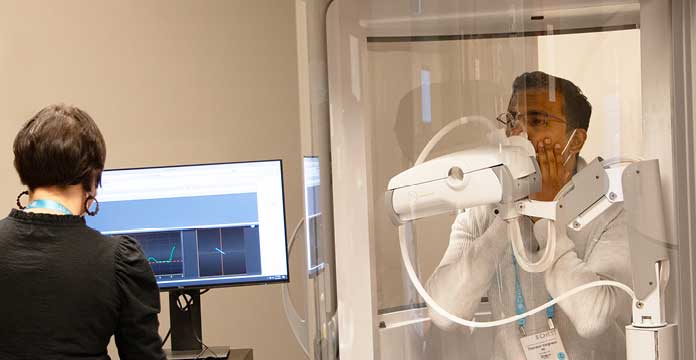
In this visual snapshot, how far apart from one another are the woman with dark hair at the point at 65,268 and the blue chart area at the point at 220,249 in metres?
0.62

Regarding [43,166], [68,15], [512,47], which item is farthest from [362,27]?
[68,15]

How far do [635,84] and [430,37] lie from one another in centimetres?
30

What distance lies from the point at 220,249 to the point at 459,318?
1097 millimetres

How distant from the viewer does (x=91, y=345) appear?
4.94 feet

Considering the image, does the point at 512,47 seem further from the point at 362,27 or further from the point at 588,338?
the point at 588,338

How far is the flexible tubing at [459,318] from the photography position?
1201mm

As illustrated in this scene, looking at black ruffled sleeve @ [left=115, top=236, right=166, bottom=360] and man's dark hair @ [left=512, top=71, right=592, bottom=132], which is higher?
man's dark hair @ [left=512, top=71, right=592, bottom=132]

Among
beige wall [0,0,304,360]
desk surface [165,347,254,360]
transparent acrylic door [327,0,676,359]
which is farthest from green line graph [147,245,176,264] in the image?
transparent acrylic door [327,0,676,359]

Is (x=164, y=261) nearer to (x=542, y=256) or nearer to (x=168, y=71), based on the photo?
(x=168, y=71)

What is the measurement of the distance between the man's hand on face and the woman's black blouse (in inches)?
29.9

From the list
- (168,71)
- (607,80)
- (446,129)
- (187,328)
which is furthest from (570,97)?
(168,71)

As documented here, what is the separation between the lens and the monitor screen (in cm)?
220

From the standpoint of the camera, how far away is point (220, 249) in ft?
7.23

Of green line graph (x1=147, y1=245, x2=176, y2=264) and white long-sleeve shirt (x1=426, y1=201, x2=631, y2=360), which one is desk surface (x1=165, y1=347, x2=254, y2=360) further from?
white long-sleeve shirt (x1=426, y1=201, x2=631, y2=360)
